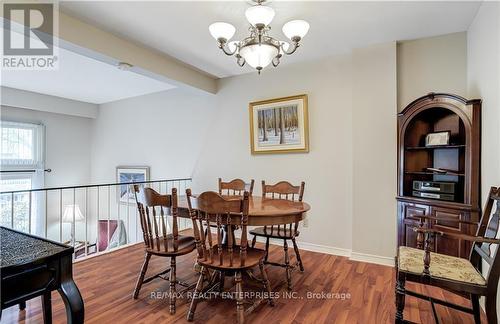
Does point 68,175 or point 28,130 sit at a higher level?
point 28,130

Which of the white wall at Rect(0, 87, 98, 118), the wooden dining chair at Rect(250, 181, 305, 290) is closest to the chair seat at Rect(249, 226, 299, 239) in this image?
the wooden dining chair at Rect(250, 181, 305, 290)

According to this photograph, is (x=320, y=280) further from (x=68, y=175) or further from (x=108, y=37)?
(x=68, y=175)

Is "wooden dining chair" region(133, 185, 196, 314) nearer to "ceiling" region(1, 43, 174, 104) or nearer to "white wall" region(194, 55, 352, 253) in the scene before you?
"white wall" region(194, 55, 352, 253)

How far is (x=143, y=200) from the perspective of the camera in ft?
6.97

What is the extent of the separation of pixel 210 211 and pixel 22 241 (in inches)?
38.1

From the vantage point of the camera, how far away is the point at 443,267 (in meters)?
1.71

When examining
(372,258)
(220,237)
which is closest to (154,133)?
(220,237)

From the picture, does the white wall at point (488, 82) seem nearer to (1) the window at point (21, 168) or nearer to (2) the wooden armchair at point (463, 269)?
(2) the wooden armchair at point (463, 269)

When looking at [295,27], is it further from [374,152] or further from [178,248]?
[178,248]

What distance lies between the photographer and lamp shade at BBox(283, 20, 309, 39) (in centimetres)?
194

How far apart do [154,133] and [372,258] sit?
4.16 meters

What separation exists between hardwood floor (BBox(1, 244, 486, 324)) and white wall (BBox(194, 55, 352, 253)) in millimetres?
637

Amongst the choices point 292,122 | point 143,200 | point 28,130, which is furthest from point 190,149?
point 28,130

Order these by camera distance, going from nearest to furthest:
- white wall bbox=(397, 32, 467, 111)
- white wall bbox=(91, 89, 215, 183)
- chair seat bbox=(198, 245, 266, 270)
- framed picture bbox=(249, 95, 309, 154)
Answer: chair seat bbox=(198, 245, 266, 270) < white wall bbox=(397, 32, 467, 111) < framed picture bbox=(249, 95, 309, 154) < white wall bbox=(91, 89, 215, 183)
